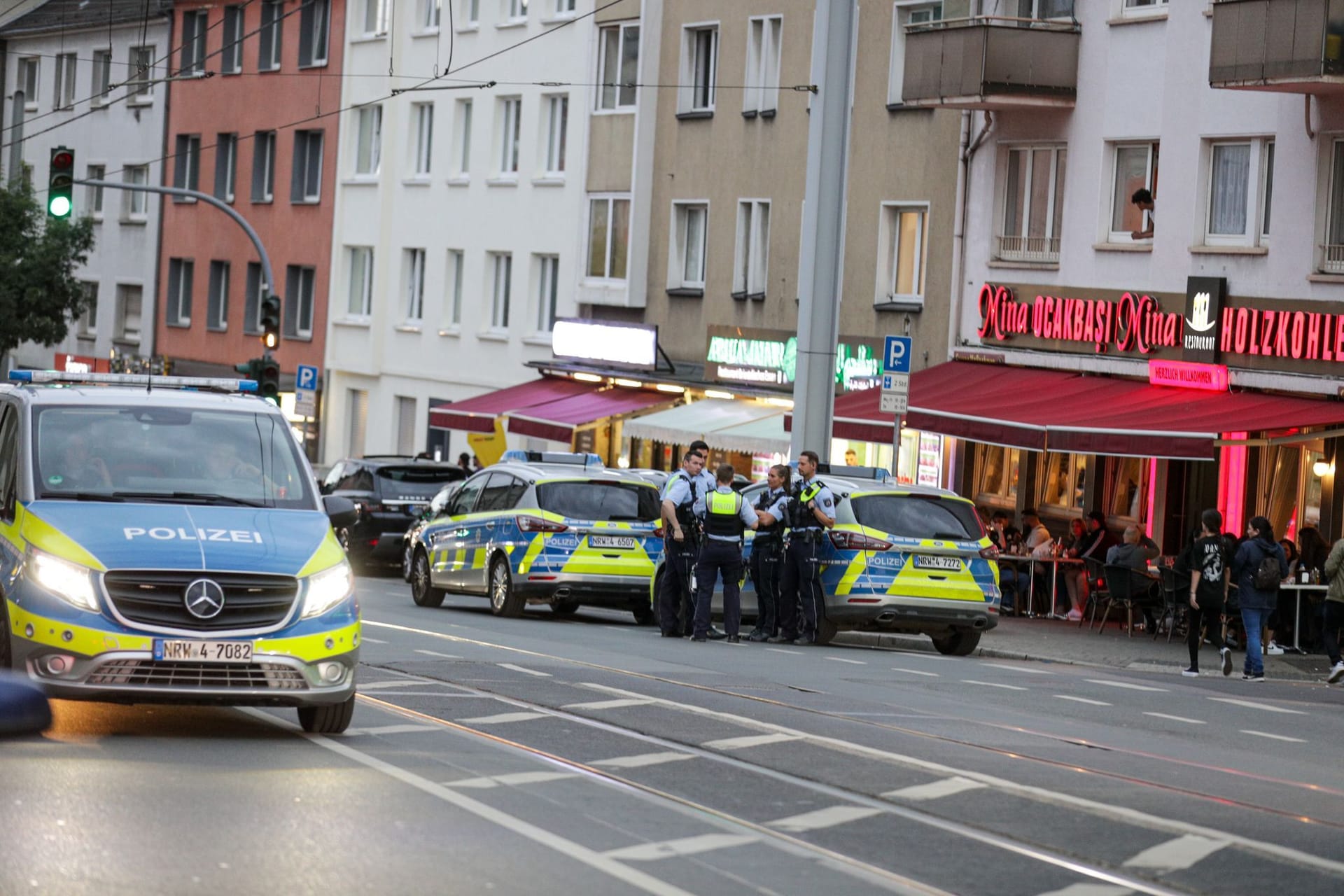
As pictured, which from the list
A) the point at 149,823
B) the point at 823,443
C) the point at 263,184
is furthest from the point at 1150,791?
the point at 263,184

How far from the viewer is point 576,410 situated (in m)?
41.0

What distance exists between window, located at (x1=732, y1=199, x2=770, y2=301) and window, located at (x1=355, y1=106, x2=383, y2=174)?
15.8 meters

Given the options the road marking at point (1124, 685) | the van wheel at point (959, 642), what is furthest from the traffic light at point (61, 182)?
the road marking at point (1124, 685)

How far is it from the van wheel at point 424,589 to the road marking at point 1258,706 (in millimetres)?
11166

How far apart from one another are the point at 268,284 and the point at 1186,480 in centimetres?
1718

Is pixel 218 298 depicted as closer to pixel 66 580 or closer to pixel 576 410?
pixel 576 410

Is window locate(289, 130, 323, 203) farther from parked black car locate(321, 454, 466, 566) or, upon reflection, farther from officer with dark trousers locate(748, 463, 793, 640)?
officer with dark trousers locate(748, 463, 793, 640)

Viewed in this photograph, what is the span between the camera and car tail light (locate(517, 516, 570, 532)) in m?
24.6

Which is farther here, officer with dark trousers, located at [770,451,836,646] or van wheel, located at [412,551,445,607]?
van wheel, located at [412,551,445,607]

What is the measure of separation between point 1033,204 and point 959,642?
10929mm

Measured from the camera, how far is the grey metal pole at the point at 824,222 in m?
27.7

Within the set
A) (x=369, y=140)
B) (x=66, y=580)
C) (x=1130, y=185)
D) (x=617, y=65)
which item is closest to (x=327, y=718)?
(x=66, y=580)

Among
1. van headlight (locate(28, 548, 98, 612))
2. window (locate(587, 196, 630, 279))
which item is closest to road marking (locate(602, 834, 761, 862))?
van headlight (locate(28, 548, 98, 612))

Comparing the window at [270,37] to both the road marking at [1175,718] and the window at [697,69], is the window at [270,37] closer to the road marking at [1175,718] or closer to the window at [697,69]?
the window at [697,69]
